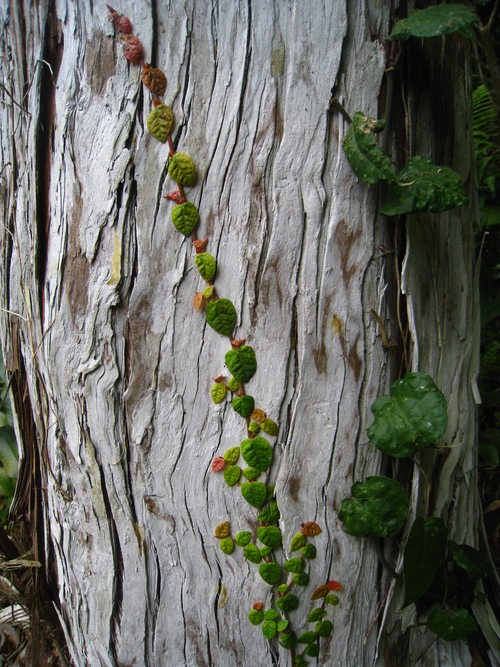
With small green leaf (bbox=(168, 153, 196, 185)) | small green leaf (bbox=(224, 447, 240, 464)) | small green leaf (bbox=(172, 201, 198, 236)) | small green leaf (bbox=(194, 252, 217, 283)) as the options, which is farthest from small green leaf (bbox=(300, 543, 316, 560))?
small green leaf (bbox=(168, 153, 196, 185))

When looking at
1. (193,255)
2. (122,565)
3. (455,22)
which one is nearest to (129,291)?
(193,255)

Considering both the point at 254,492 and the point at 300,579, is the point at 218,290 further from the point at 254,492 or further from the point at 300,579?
the point at 300,579

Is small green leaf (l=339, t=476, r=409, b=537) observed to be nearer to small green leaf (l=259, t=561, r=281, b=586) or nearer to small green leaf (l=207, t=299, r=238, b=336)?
small green leaf (l=259, t=561, r=281, b=586)

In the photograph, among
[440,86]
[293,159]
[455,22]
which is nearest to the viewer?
[455,22]

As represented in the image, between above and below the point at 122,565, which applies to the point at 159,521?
above

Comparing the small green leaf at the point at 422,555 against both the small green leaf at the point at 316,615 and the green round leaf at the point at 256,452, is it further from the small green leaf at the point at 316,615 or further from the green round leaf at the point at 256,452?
the green round leaf at the point at 256,452

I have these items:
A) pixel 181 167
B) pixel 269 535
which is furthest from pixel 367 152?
pixel 269 535

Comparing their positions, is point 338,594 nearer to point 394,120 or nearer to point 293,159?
point 293,159
